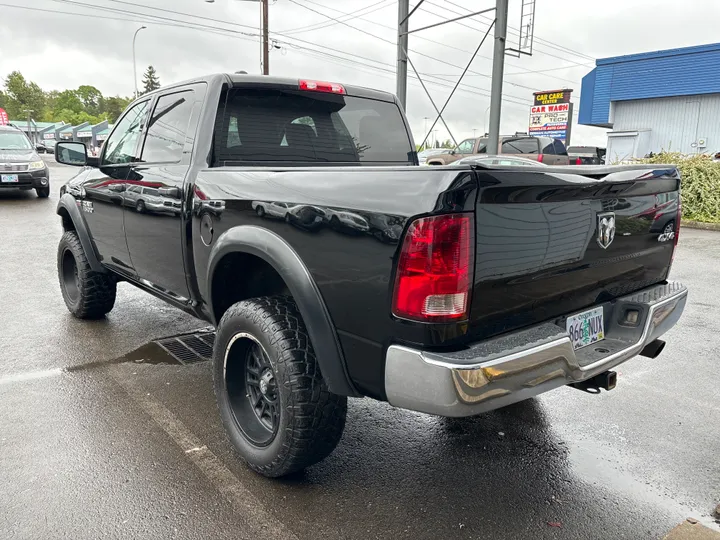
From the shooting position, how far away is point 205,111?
10.8 feet

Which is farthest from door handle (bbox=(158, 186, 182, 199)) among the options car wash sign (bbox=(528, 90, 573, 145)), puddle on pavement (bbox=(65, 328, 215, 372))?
car wash sign (bbox=(528, 90, 573, 145))

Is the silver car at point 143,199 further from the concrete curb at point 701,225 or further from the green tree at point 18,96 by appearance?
the green tree at point 18,96

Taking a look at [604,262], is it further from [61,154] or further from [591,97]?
[591,97]

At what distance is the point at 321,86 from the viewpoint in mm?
3719

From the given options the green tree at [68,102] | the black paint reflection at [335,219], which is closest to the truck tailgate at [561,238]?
the black paint reflection at [335,219]

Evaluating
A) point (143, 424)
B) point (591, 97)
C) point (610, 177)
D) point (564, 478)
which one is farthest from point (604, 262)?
point (591, 97)

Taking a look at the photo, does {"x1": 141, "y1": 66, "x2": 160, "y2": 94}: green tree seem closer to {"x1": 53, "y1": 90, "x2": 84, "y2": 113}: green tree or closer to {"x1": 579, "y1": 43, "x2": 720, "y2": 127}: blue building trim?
{"x1": 53, "y1": 90, "x2": 84, "y2": 113}: green tree

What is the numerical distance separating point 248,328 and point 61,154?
331cm

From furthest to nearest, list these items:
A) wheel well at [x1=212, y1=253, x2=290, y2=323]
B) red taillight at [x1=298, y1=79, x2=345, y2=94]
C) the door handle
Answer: red taillight at [x1=298, y1=79, x2=345, y2=94] < the door handle < wheel well at [x1=212, y1=253, x2=290, y2=323]

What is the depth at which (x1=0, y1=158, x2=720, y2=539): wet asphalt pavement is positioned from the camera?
243 cm

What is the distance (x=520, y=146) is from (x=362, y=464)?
16126 mm

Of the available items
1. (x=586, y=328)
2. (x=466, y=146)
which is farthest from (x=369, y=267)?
(x=466, y=146)

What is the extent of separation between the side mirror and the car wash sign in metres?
29.0

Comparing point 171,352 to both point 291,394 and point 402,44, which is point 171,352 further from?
point 402,44
